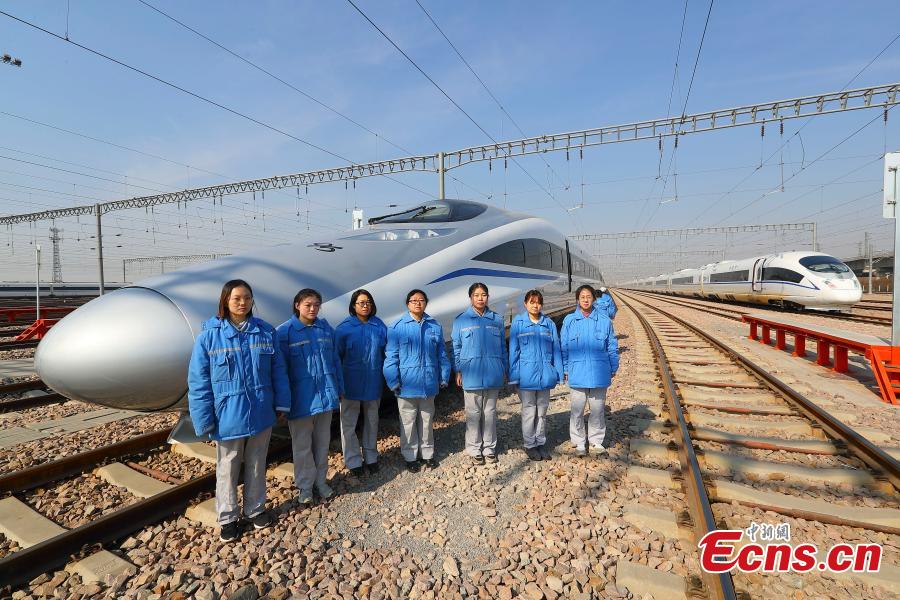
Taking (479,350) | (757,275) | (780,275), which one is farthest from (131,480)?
(757,275)

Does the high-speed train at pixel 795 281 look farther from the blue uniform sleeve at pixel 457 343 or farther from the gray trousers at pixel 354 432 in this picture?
the gray trousers at pixel 354 432

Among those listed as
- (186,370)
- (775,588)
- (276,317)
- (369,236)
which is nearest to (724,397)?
(775,588)

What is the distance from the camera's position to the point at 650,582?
2527mm

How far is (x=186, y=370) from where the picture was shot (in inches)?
123

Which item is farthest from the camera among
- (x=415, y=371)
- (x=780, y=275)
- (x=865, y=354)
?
(x=780, y=275)

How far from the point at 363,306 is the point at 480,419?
1.51 m

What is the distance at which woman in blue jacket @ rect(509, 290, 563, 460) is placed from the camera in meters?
4.30

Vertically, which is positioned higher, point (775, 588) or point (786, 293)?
point (786, 293)

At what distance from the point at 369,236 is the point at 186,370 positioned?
274 centimetres

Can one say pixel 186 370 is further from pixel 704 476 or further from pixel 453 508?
pixel 704 476

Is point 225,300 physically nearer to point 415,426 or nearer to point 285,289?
Result: point 285,289

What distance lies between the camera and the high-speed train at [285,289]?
9.90ft

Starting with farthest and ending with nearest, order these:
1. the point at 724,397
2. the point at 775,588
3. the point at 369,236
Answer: the point at 724,397 → the point at 369,236 → the point at 775,588

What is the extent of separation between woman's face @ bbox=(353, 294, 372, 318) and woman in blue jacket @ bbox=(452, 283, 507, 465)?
2.77 ft
